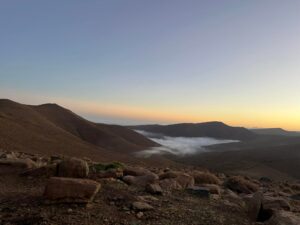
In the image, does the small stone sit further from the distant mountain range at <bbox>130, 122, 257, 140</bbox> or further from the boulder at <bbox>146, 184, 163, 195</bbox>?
the distant mountain range at <bbox>130, 122, 257, 140</bbox>

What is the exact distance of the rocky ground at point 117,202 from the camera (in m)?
8.21

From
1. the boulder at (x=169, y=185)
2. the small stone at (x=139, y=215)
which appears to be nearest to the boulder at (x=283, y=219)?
the small stone at (x=139, y=215)

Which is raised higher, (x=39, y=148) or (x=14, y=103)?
(x=14, y=103)

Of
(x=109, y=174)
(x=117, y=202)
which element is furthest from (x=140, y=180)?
(x=117, y=202)

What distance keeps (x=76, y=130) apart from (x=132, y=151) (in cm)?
1391

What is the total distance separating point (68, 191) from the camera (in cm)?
865

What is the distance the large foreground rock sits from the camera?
8.65m

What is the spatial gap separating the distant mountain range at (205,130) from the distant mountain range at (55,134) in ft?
207

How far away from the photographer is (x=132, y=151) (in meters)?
68.2

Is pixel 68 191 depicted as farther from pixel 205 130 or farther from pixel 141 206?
pixel 205 130

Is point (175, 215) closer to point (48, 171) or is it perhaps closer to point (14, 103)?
point (48, 171)

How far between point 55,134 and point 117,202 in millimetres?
44668

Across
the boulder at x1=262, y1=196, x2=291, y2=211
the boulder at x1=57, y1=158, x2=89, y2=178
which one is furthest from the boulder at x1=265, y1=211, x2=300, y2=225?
the boulder at x1=57, y1=158, x2=89, y2=178

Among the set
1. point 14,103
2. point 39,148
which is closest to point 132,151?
point 14,103
